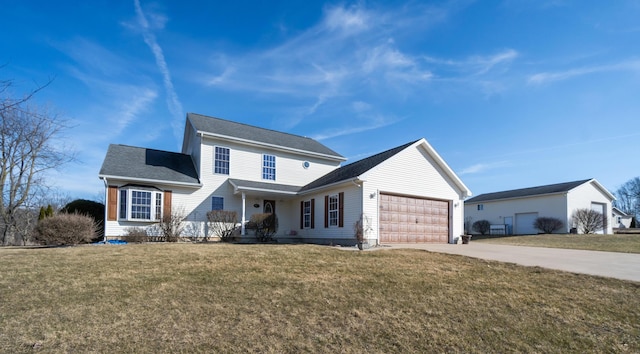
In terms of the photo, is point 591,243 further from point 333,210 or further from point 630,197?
point 630,197

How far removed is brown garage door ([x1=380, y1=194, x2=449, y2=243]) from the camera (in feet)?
55.3

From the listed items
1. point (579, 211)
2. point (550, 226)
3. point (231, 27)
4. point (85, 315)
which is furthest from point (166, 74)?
point (579, 211)

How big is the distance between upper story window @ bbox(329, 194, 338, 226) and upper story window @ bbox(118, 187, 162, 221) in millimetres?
8296

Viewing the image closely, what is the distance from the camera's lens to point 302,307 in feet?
20.9

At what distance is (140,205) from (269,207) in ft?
22.1

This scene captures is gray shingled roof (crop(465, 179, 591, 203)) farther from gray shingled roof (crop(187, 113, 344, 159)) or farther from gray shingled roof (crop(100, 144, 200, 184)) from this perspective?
gray shingled roof (crop(100, 144, 200, 184))

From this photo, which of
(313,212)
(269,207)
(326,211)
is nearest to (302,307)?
(326,211)

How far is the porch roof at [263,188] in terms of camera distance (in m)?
18.6

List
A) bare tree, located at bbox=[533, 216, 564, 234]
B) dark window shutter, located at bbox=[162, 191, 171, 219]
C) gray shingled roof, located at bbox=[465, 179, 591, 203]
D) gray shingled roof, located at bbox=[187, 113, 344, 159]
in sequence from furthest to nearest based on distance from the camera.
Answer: gray shingled roof, located at bbox=[465, 179, 591, 203]
bare tree, located at bbox=[533, 216, 564, 234]
gray shingled roof, located at bbox=[187, 113, 344, 159]
dark window shutter, located at bbox=[162, 191, 171, 219]

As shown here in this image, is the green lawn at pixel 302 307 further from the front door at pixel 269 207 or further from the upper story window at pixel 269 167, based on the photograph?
the upper story window at pixel 269 167

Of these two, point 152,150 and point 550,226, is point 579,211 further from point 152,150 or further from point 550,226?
point 152,150

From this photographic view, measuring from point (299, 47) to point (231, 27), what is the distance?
2.64m

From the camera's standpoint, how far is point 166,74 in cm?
1727

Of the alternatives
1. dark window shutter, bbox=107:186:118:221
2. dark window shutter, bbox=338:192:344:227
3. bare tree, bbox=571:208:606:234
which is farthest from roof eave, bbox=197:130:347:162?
bare tree, bbox=571:208:606:234
